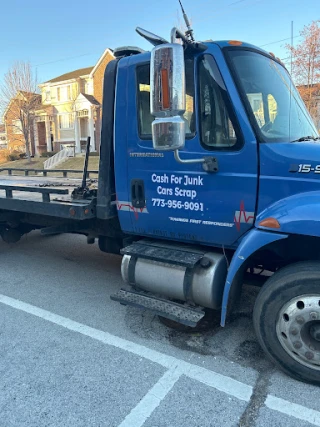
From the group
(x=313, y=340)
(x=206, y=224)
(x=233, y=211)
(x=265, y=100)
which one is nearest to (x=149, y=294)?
(x=206, y=224)

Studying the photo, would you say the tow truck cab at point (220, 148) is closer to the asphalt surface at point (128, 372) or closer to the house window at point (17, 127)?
the asphalt surface at point (128, 372)

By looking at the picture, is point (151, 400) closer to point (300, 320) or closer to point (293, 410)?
point (293, 410)

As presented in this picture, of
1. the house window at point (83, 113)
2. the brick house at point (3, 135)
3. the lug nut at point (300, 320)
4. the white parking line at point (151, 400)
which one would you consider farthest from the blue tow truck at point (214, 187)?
the brick house at point (3, 135)

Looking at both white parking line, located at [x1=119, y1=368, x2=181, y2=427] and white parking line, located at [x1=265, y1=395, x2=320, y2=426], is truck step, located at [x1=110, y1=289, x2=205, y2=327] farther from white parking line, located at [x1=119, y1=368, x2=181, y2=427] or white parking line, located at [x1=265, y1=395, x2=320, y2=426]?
white parking line, located at [x1=265, y1=395, x2=320, y2=426]

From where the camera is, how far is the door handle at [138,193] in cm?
328

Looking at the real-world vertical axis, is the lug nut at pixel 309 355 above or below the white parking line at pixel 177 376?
above

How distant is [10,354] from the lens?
2.98 meters

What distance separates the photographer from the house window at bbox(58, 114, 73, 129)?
35875 millimetres

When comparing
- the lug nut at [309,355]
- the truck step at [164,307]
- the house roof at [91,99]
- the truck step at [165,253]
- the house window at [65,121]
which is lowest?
the lug nut at [309,355]

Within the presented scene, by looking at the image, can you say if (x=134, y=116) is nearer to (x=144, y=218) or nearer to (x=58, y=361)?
(x=144, y=218)

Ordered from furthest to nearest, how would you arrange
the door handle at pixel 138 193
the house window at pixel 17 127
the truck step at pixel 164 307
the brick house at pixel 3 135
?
the brick house at pixel 3 135 → the house window at pixel 17 127 → the door handle at pixel 138 193 → the truck step at pixel 164 307

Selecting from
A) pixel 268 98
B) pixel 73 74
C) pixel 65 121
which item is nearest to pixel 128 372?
pixel 268 98

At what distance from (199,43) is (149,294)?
219 cm

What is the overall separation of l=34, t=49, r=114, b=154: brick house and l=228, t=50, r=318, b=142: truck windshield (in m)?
31.2
